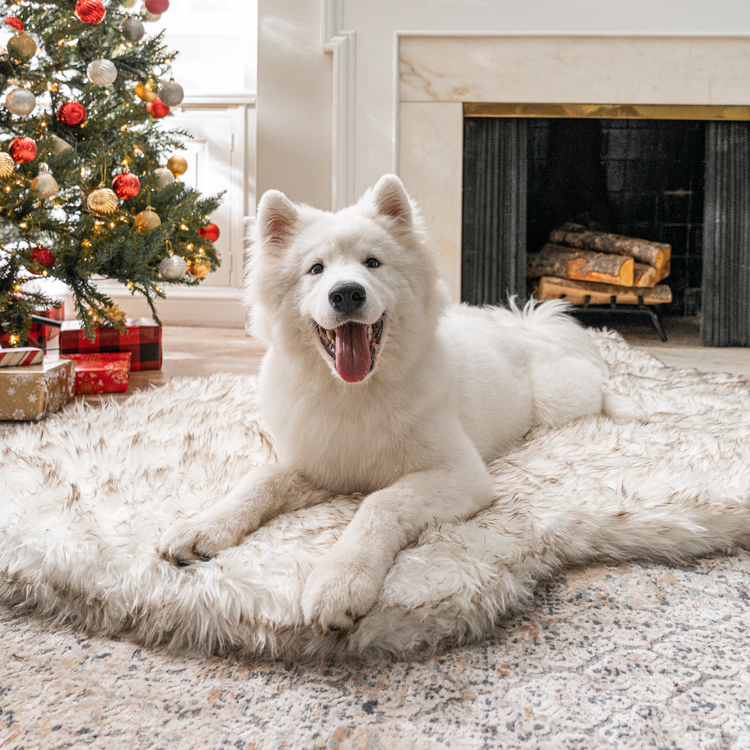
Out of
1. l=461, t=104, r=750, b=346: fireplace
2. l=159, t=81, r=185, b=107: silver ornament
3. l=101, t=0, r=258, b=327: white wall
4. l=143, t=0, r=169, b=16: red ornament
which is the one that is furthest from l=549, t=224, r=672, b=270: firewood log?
l=143, t=0, r=169, b=16: red ornament

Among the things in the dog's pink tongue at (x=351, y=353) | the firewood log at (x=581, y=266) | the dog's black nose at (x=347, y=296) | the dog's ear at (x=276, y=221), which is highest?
the firewood log at (x=581, y=266)

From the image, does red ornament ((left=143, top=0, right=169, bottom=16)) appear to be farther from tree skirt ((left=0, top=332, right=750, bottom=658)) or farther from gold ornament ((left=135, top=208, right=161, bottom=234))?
tree skirt ((left=0, top=332, right=750, bottom=658))

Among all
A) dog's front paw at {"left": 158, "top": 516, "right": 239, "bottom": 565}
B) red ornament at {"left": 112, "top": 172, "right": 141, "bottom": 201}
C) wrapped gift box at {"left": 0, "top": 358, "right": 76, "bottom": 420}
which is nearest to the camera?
dog's front paw at {"left": 158, "top": 516, "right": 239, "bottom": 565}

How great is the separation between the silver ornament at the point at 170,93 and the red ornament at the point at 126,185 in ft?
1.71

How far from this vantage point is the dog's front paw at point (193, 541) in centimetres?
114

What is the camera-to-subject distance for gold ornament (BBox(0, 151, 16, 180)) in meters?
2.35

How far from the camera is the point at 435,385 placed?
142cm

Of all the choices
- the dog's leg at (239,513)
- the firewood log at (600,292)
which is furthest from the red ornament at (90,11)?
the firewood log at (600,292)

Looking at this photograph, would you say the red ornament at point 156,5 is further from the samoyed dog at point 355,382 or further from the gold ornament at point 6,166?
the samoyed dog at point 355,382

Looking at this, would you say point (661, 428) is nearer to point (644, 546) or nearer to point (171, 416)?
point (644, 546)

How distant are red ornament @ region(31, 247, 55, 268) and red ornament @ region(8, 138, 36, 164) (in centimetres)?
35

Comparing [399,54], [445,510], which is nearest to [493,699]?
[445,510]

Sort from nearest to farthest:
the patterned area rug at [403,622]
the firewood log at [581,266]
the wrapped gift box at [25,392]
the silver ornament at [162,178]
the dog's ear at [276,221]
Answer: the patterned area rug at [403,622], the dog's ear at [276,221], the wrapped gift box at [25,392], the silver ornament at [162,178], the firewood log at [581,266]

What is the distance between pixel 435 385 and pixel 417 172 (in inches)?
124
